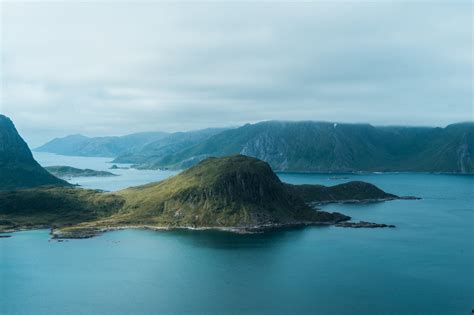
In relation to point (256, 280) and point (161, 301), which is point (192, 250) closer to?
point (256, 280)

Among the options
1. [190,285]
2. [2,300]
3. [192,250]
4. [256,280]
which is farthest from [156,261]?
[2,300]

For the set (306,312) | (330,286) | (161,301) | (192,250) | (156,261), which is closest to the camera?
(306,312)

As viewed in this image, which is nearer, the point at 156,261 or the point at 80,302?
the point at 80,302

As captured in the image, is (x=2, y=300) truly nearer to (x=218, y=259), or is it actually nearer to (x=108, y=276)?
(x=108, y=276)

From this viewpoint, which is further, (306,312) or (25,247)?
→ (25,247)

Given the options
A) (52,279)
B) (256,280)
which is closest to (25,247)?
(52,279)

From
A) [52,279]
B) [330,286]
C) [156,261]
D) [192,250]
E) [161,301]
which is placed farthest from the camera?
[192,250]

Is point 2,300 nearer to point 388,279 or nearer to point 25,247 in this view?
point 25,247

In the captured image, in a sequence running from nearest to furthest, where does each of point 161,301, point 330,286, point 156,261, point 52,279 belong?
point 161,301 < point 330,286 < point 52,279 < point 156,261

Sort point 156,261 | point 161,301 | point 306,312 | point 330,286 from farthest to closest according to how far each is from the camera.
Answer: point 156,261 → point 330,286 → point 161,301 → point 306,312
